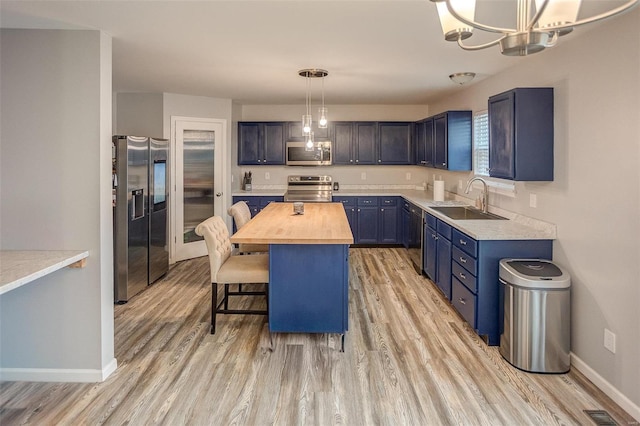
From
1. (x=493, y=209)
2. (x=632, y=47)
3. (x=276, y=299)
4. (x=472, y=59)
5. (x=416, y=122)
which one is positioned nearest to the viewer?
(x=632, y=47)

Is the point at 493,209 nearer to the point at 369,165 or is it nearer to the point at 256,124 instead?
the point at 369,165

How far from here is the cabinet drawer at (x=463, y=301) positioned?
3.56 m

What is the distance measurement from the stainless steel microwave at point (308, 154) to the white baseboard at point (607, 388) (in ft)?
16.3

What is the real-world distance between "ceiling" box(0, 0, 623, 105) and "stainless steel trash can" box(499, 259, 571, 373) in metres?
1.67

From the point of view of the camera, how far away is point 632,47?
99.8 inches

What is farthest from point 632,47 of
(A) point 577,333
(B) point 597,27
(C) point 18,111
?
(C) point 18,111

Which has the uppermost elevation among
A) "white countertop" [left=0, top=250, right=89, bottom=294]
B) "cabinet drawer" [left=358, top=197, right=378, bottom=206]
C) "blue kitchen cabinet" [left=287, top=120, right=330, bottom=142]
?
"blue kitchen cabinet" [left=287, top=120, right=330, bottom=142]

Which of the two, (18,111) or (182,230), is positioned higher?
(18,111)

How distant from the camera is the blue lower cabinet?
3.37 meters

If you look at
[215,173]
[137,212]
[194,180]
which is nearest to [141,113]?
[194,180]

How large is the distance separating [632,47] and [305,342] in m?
2.88

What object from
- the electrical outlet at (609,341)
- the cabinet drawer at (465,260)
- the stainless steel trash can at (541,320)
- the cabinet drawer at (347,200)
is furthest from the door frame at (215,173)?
the electrical outlet at (609,341)

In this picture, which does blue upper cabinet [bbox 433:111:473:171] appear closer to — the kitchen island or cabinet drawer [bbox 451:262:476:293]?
cabinet drawer [bbox 451:262:476:293]

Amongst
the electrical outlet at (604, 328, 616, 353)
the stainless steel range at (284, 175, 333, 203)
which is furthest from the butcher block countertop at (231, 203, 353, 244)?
the stainless steel range at (284, 175, 333, 203)
